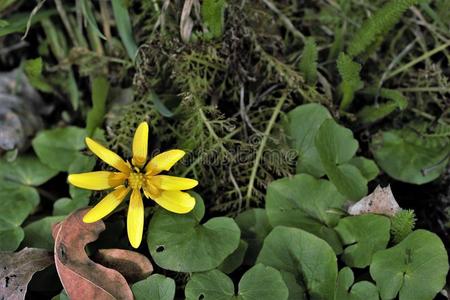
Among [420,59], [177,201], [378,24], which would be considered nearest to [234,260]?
[177,201]

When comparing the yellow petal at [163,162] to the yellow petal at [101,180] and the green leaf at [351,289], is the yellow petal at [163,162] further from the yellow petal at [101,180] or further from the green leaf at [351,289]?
the green leaf at [351,289]

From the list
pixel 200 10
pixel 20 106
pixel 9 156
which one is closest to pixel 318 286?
pixel 200 10

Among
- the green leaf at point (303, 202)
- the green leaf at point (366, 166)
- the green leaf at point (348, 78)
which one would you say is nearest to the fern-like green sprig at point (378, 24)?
the green leaf at point (348, 78)

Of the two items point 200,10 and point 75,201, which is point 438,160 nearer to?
point 200,10

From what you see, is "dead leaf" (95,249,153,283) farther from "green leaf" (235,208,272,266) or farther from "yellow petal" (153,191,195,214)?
"green leaf" (235,208,272,266)

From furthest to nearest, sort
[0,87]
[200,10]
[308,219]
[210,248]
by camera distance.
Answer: [0,87] → [200,10] → [308,219] → [210,248]

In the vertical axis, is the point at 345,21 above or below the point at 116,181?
above

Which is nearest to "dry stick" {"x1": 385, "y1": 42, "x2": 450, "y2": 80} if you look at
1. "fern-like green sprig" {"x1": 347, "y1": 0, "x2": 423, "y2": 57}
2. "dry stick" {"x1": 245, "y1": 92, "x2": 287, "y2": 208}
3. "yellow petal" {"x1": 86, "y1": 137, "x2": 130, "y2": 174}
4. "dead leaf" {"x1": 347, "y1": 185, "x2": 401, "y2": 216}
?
"fern-like green sprig" {"x1": 347, "y1": 0, "x2": 423, "y2": 57}
